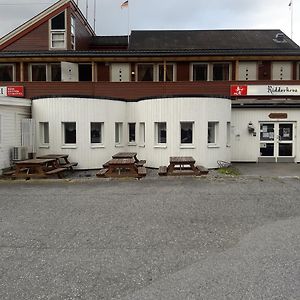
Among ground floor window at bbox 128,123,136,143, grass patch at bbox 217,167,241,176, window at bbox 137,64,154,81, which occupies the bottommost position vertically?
grass patch at bbox 217,167,241,176

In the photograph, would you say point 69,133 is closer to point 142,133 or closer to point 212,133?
point 142,133

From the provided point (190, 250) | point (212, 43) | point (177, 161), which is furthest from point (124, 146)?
point (212, 43)

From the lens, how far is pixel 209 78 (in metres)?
23.7

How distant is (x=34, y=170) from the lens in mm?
12977

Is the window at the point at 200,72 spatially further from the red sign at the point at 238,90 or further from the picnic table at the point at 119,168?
the picnic table at the point at 119,168

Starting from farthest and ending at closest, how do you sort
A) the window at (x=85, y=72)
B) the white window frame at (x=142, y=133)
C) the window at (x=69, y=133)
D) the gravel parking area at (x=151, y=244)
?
the window at (x=85, y=72), the white window frame at (x=142, y=133), the window at (x=69, y=133), the gravel parking area at (x=151, y=244)

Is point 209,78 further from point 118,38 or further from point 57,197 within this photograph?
point 57,197

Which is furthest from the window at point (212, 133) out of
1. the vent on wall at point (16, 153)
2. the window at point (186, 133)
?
the vent on wall at point (16, 153)

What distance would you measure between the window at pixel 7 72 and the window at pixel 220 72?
14.3 meters

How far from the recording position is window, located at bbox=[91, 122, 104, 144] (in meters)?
15.4

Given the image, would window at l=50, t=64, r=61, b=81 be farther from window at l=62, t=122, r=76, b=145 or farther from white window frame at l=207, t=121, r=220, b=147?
white window frame at l=207, t=121, r=220, b=147

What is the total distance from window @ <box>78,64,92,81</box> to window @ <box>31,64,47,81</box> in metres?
2.42

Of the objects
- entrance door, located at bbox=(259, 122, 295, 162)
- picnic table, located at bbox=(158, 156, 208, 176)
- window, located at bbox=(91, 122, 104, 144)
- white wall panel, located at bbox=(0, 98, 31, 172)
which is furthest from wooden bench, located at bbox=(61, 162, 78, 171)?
entrance door, located at bbox=(259, 122, 295, 162)

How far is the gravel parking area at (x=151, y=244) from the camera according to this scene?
12.7 ft
